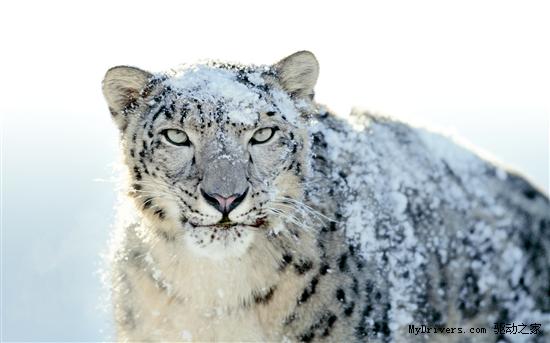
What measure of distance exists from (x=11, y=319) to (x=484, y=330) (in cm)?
925

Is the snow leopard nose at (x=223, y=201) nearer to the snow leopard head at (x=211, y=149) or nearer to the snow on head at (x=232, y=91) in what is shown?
the snow leopard head at (x=211, y=149)

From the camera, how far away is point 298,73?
5207 mm

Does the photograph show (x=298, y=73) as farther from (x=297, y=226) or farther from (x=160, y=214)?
(x=160, y=214)

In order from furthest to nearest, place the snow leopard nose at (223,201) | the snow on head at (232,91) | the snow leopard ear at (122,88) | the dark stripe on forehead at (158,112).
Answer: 1. the snow leopard ear at (122,88)
2. the dark stripe on forehead at (158,112)
3. the snow on head at (232,91)
4. the snow leopard nose at (223,201)

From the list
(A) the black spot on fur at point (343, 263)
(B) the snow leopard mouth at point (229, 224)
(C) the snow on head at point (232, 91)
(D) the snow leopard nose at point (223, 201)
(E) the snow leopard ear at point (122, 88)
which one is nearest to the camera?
(D) the snow leopard nose at point (223, 201)

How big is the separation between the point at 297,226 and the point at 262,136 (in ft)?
Answer: 2.14

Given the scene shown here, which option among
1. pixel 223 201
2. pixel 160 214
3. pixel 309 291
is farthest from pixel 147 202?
pixel 309 291

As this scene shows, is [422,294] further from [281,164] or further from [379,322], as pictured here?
[281,164]

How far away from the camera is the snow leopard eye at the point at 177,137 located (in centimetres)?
477

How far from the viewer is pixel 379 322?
541cm

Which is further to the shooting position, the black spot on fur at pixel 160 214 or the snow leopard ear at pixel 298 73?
the snow leopard ear at pixel 298 73

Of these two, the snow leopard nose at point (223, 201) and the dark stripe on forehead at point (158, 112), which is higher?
the dark stripe on forehead at point (158, 112)

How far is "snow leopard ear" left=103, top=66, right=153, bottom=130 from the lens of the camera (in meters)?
5.04

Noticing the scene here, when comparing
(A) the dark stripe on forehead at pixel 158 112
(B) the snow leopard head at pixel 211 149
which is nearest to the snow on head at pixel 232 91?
(B) the snow leopard head at pixel 211 149
